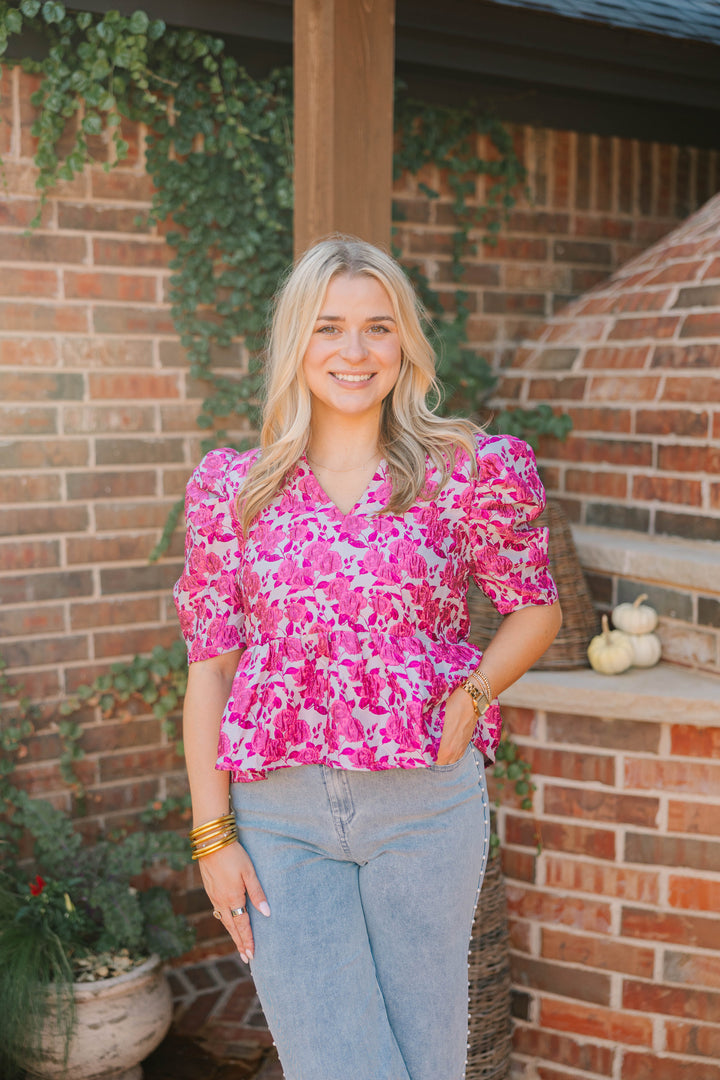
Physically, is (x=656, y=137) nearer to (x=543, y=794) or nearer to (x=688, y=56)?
(x=688, y=56)

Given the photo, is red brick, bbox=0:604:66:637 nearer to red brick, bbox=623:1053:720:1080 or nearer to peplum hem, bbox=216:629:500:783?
peplum hem, bbox=216:629:500:783

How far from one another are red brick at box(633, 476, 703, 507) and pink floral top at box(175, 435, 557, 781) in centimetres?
138

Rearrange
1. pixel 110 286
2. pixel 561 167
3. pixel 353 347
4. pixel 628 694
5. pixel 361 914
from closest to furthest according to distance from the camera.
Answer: pixel 361 914
pixel 353 347
pixel 628 694
pixel 110 286
pixel 561 167

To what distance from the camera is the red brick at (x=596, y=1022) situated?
2.88 m

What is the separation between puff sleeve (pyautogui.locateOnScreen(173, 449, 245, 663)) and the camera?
6.23 feet

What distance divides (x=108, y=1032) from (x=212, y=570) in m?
1.68

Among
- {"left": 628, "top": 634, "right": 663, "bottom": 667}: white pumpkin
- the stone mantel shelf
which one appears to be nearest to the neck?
the stone mantel shelf

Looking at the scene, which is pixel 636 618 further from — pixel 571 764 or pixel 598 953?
pixel 598 953

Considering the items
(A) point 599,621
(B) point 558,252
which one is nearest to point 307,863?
(A) point 599,621

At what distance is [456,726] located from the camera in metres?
1.85

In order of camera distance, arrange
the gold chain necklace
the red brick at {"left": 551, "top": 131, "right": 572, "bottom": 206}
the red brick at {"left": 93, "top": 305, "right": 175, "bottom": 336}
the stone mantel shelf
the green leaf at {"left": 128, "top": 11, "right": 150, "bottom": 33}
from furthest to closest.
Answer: the red brick at {"left": 551, "top": 131, "right": 572, "bottom": 206} → the red brick at {"left": 93, "top": 305, "right": 175, "bottom": 336} → the green leaf at {"left": 128, "top": 11, "right": 150, "bottom": 33} → the stone mantel shelf → the gold chain necklace

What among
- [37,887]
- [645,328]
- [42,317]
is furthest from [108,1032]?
[645,328]

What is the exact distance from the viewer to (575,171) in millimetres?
4160

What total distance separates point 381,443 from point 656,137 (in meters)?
2.93
